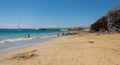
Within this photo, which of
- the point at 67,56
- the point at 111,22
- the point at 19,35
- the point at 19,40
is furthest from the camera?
the point at 19,35

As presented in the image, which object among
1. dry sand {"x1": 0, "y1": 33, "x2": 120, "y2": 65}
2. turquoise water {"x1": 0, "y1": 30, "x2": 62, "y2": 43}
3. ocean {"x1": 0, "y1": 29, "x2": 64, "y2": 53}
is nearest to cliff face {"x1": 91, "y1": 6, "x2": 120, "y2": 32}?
ocean {"x1": 0, "y1": 29, "x2": 64, "y2": 53}

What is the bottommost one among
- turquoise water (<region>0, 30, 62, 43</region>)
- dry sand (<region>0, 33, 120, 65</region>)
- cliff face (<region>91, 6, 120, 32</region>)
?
turquoise water (<region>0, 30, 62, 43</region>)

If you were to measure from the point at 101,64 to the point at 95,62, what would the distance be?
1.81ft

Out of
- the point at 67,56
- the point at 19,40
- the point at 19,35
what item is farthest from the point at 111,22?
the point at 67,56

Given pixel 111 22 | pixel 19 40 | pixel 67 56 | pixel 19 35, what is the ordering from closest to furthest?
pixel 67 56 → pixel 19 40 → pixel 111 22 → pixel 19 35

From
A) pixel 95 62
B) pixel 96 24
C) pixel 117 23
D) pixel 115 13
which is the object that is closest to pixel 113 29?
pixel 117 23

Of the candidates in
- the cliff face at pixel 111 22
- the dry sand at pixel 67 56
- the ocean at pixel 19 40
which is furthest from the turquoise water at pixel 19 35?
the dry sand at pixel 67 56

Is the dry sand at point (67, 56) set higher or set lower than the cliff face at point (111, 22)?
lower

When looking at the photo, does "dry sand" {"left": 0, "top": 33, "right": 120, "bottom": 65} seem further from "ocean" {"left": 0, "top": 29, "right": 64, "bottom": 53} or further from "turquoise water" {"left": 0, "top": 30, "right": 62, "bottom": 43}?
"turquoise water" {"left": 0, "top": 30, "right": 62, "bottom": 43}

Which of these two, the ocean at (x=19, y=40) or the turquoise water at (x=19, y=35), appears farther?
the turquoise water at (x=19, y=35)

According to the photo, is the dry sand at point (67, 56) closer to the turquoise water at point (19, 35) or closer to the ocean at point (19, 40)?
the ocean at point (19, 40)

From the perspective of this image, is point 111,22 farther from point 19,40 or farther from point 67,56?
point 67,56

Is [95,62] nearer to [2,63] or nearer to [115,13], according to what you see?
[2,63]

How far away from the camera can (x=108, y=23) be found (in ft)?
172
